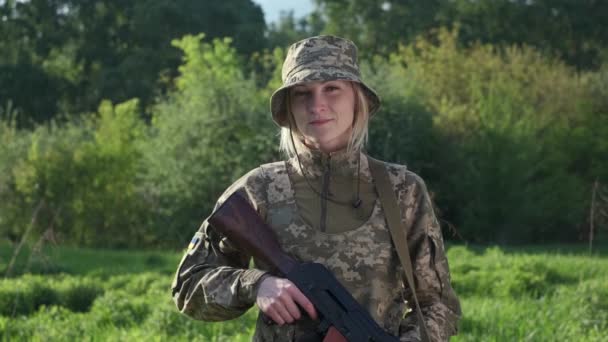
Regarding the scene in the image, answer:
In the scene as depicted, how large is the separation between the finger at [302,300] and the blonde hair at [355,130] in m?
0.54

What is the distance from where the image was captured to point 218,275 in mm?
2752

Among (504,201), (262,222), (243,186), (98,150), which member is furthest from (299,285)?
(98,150)

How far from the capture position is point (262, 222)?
2.76 metres

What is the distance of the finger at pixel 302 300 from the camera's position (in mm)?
2619

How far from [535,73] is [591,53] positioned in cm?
1564

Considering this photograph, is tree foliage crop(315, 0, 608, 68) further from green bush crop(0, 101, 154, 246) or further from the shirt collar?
the shirt collar

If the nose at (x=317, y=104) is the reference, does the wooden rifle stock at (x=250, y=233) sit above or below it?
below

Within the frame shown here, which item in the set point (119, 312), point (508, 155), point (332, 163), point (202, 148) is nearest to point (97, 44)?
point (202, 148)

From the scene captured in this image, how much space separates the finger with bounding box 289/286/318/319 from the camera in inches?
103

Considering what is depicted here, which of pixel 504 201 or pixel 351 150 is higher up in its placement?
pixel 351 150

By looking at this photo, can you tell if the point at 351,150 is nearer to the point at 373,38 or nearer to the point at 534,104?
the point at 534,104

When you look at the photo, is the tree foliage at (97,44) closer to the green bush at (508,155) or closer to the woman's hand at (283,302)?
the green bush at (508,155)

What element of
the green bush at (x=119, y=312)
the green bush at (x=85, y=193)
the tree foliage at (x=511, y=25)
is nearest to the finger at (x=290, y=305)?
the green bush at (x=119, y=312)

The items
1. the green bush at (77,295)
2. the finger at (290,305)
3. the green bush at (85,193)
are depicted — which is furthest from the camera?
the green bush at (85,193)
